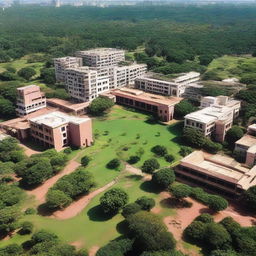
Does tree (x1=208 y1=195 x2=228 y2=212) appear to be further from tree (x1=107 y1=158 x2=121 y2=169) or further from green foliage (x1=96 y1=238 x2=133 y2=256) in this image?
tree (x1=107 y1=158 x2=121 y2=169)

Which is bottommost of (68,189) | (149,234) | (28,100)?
(68,189)

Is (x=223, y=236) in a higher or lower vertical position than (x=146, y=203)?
higher

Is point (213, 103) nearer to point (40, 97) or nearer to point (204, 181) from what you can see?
point (204, 181)

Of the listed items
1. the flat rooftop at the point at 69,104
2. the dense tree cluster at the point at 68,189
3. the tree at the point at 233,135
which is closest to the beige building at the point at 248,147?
the tree at the point at 233,135

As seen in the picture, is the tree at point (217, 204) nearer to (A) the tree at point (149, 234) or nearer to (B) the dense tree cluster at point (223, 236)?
(B) the dense tree cluster at point (223, 236)

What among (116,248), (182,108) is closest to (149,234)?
(116,248)

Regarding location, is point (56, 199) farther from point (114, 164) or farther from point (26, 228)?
point (114, 164)

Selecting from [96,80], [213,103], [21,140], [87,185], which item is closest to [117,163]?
[87,185]
